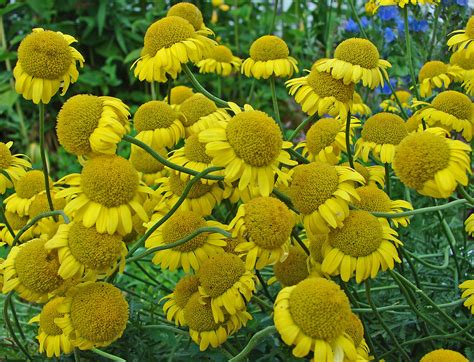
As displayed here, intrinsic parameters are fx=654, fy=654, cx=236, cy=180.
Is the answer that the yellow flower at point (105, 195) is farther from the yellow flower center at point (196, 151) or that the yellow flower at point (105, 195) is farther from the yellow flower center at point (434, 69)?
the yellow flower center at point (434, 69)

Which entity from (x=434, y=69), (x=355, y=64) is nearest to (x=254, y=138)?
(x=355, y=64)

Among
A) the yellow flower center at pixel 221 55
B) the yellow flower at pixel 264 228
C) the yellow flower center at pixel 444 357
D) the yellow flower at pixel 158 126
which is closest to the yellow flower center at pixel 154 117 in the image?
the yellow flower at pixel 158 126

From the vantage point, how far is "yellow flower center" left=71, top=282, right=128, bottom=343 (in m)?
1.32

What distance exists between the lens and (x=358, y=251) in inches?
54.7

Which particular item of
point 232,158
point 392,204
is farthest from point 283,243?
point 392,204

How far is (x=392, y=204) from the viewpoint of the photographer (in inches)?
63.2

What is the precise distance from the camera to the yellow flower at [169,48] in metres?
1.71

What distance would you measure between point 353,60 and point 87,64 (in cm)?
376

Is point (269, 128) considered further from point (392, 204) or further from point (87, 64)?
point (87, 64)

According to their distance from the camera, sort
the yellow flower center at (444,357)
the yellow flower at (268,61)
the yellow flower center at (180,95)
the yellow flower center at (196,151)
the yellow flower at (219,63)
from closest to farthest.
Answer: the yellow flower center at (444,357)
the yellow flower center at (196,151)
the yellow flower at (268,61)
the yellow flower center at (180,95)
the yellow flower at (219,63)

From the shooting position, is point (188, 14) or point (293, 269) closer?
point (293, 269)

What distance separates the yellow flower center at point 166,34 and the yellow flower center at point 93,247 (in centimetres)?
63

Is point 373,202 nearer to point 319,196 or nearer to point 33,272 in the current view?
point 319,196

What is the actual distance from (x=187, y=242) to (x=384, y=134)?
0.63 metres
